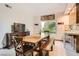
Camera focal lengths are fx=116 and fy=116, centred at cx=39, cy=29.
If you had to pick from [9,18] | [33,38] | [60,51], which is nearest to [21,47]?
[33,38]

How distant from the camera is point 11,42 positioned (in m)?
1.73

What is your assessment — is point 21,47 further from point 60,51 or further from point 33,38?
point 60,51

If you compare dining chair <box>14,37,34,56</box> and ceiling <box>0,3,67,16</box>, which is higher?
ceiling <box>0,3,67,16</box>

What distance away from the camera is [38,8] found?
5.79 ft

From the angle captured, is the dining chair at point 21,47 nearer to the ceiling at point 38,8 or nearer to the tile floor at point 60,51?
the tile floor at point 60,51

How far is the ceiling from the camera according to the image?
5.69ft

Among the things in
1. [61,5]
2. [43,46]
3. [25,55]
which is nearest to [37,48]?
[43,46]

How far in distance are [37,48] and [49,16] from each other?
518 millimetres

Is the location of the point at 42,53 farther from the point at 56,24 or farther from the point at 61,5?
the point at 61,5

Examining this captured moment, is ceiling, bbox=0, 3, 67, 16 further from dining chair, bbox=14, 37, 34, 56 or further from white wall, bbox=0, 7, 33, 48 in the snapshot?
dining chair, bbox=14, 37, 34, 56

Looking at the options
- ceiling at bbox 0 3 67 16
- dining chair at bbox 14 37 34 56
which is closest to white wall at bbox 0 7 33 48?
ceiling at bbox 0 3 67 16

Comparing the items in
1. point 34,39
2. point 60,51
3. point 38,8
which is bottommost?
point 60,51

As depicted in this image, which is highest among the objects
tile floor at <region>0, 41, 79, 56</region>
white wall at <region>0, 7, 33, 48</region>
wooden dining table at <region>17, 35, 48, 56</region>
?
white wall at <region>0, 7, 33, 48</region>

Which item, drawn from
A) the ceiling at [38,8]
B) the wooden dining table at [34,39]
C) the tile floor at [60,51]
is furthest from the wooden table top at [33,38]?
the ceiling at [38,8]
